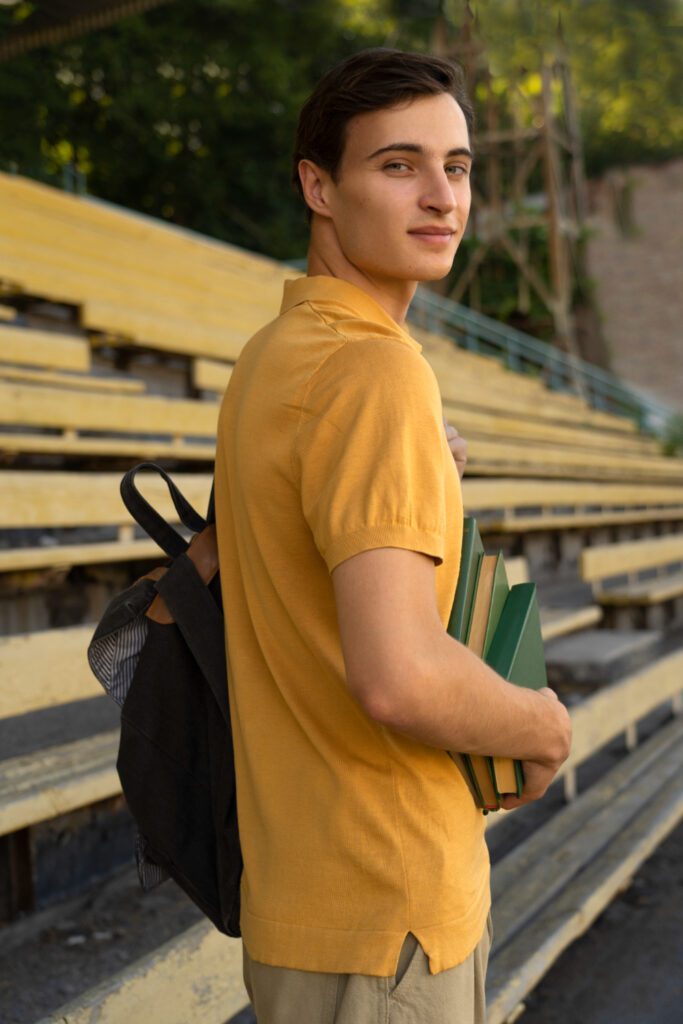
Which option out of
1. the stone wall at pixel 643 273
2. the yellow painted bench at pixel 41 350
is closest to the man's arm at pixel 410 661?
the yellow painted bench at pixel 41 350

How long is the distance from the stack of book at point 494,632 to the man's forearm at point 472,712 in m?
0.03

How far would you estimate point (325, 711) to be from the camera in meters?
0.83

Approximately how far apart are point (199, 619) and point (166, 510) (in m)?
2.02

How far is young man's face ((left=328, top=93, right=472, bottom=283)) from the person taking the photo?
89 centimetres

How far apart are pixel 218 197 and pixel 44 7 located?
11262 mm

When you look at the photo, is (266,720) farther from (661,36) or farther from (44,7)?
(661,36)

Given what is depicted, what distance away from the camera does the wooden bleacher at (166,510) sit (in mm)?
1668

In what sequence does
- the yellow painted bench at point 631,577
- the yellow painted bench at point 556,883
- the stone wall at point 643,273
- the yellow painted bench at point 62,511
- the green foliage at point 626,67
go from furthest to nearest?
the green foliage at point 626,67
the stone wall at point 643,273
the yellow painted bench at point 631,577
the yellow painted bench at point 62,511
the yellow painted bench at point 556,883

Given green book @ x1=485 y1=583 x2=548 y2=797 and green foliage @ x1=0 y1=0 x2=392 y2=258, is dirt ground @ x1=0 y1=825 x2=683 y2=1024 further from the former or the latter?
green foliage @ x1=0 y1=0 x2=392 y2=258

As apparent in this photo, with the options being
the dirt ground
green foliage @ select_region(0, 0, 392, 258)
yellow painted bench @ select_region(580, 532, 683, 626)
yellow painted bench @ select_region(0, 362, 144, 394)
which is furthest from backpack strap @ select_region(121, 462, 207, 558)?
green foliage @ select_region(0, 0, 392, 258)

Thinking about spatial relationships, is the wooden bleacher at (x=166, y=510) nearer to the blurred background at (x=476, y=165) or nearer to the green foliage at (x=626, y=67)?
the blurred background at (x=476, y=165)

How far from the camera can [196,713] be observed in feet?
3.23

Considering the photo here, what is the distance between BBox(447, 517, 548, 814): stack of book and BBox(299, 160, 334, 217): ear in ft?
1.01

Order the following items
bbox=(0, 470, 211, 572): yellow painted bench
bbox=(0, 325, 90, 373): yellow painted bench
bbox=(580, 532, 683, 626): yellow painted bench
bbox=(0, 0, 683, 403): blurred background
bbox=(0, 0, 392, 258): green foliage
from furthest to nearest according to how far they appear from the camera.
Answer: bbox=(0, 0, 392, 258): green foliage < bbox=(0, 0, 683, 403): blurred background < bbox=(580, 532, 683, 626): yellow painted bench < bbox=(0, 325, 90, 373): yellow painted bench < bbox=(0, 470, 211, 572): yellow painted bench
